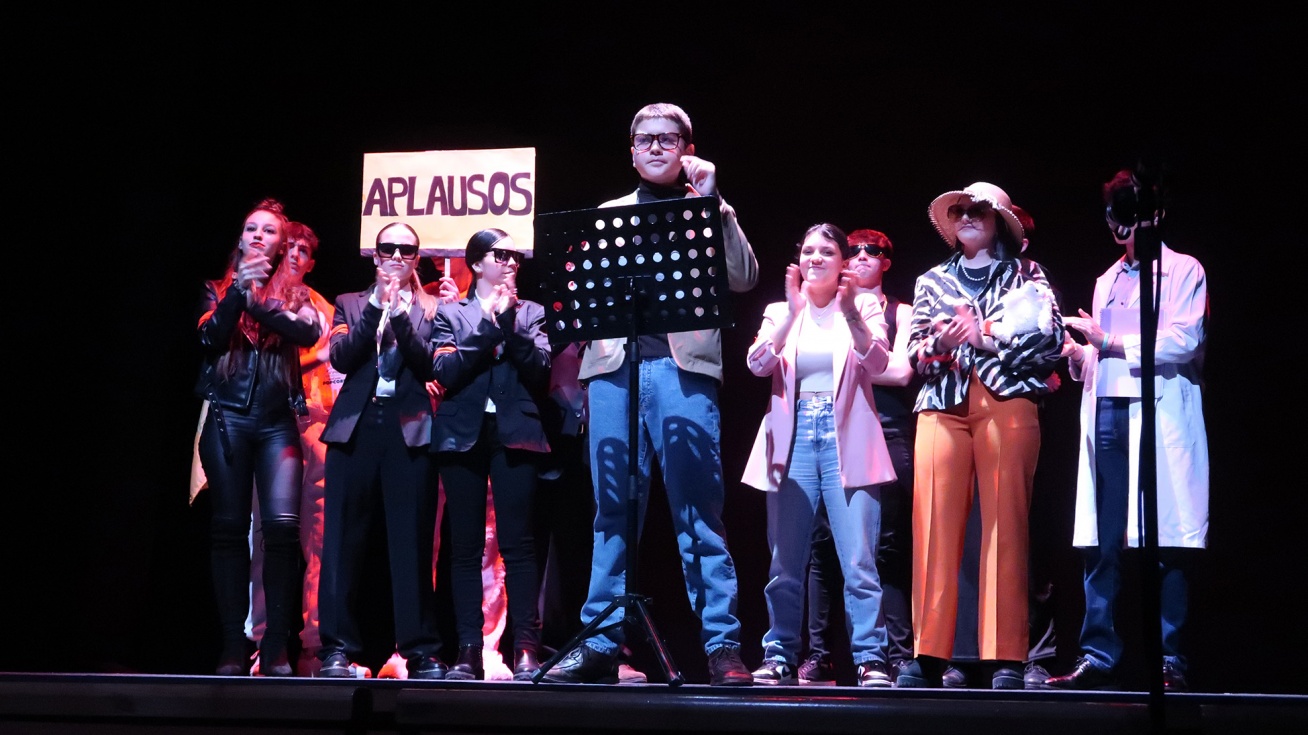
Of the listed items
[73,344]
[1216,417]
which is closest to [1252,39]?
[1216,417]

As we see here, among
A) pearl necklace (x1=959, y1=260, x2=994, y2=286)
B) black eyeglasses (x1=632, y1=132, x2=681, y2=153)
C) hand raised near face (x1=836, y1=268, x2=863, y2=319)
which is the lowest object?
hand raised near face (x1=836, y1=268, x2=863, y2=319)

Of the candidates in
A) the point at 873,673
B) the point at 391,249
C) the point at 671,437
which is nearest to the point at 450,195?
the point at 391,249

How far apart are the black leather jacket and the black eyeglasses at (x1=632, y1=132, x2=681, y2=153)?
1358mm

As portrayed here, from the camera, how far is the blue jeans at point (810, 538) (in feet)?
12.9

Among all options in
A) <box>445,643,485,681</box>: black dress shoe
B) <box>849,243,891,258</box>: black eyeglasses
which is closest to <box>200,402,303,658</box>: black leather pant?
<box>445,643,485,681</box>: black dress shoe

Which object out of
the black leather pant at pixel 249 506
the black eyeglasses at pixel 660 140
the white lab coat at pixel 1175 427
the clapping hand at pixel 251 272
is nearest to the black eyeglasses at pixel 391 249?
the clapping hand at pixel 251 272

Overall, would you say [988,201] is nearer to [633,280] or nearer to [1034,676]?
[633,280]

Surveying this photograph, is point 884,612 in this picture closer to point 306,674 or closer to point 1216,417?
point 1216,417

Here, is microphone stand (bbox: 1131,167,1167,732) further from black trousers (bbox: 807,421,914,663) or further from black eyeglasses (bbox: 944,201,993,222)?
black trousers (bbox: 807,421,914,663)

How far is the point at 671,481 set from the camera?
145 inches

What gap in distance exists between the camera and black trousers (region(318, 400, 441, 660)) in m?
4.13

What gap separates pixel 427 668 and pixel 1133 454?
2.37 m

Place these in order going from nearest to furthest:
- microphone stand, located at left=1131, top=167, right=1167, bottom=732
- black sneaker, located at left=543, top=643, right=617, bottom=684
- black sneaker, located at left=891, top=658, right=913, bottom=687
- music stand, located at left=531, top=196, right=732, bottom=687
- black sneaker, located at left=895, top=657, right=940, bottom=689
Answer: microphone stand, located at left=1131, top=167, right=1167, bottom=732 → music stand, located at left=531, top=196, right=732, bottom=687 → black sneaker, located at left=543, top=643, right=617, bottom=684 → black sneaker, located at left=895, top=657, right=940, bottom=689 → black sneaker, located at left=891, top=658, right=913, bottom=687

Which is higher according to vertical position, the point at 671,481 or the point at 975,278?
the point at 975,278
